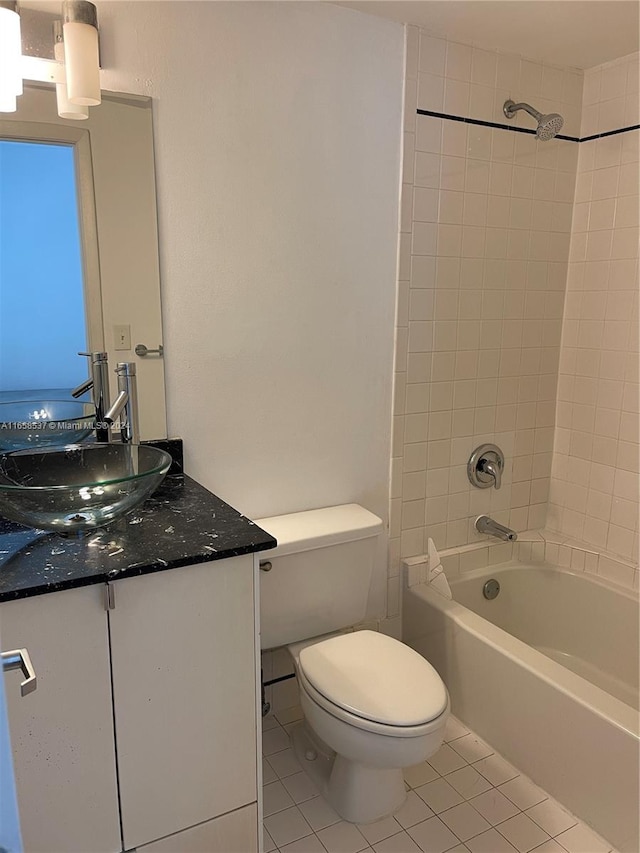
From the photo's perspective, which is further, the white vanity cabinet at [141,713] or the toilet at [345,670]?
the toilet at [345,670]

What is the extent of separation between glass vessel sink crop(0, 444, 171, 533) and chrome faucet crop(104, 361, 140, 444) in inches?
2.1

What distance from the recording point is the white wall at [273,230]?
1777 millimetres

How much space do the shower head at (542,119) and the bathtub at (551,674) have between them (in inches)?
61.6

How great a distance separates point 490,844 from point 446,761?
319mm

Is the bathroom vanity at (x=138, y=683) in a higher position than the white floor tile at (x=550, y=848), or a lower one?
higher

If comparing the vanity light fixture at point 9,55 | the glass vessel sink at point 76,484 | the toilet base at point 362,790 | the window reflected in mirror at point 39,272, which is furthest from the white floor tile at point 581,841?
the vanity light fixture at point 9,55

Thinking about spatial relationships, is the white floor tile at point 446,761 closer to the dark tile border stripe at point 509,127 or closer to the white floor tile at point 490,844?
the white floor tile at point 490,844

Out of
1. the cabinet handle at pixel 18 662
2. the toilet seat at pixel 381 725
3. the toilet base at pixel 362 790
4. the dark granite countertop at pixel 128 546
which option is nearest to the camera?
the cabinet handle at pixel 18 662

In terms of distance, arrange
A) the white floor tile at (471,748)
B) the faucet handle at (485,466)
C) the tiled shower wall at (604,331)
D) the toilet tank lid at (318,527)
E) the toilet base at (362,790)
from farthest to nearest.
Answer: the faucet handle at (485,466), the tiled shower wall at (604,331), the white floor tile at (471,748), the toilet tank lid at (318,527), the toilet base at (362,790)

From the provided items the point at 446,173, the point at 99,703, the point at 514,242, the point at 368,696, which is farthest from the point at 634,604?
the point at 99,703

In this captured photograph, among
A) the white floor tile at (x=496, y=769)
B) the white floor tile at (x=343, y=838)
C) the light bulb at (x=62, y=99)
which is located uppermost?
the light bulb at (x=62, y=99)

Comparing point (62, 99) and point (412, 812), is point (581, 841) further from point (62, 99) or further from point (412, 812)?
point (62, 99)

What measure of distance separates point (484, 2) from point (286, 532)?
5.33ft

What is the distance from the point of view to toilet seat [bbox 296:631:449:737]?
5.32ft
